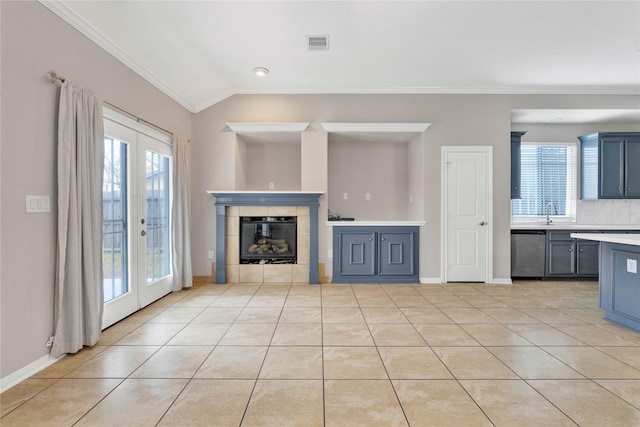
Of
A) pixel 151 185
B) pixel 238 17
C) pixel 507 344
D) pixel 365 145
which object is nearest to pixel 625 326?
pixel 507 344

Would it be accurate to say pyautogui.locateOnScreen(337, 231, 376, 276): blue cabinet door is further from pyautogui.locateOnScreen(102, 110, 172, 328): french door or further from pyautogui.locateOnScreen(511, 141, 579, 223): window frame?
pyautogui.locateOnScreen(511, 141, 579, 223): window frame

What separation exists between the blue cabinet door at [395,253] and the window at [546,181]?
92.9 inches

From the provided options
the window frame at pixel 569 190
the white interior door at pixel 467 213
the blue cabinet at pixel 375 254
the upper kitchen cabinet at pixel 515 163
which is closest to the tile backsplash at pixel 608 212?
the window frame at pixel 569 190

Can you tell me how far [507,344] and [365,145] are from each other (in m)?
3.64

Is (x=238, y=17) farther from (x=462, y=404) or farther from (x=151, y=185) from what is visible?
(x=462, y=404)

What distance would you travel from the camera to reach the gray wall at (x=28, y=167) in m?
1.97

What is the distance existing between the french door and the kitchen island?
15.4 feet

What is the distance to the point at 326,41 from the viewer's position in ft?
11.1

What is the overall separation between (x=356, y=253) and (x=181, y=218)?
2.53 metres

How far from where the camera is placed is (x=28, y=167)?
6.95 ft

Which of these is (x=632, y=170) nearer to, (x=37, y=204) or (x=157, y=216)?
(x=157, y=216)

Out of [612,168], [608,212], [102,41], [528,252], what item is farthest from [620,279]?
[102,41]

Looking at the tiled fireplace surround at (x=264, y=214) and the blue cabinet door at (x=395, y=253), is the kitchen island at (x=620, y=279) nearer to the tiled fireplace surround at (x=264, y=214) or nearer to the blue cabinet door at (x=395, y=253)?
the blue cabinet door at (x=395, y=253)

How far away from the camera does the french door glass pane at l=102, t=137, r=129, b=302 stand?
2.98 m
